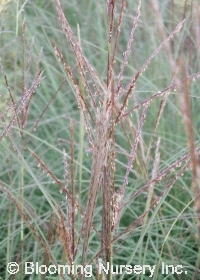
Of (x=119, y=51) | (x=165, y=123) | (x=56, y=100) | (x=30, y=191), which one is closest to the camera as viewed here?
(x=30, y=191)

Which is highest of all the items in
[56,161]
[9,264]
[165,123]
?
[165,123]

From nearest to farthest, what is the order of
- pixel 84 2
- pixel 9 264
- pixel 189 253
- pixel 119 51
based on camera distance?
pixel 9 264 → pixel 189 253 → pixel 119 51 → pixel 84 2

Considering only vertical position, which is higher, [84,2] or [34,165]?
[84,2]

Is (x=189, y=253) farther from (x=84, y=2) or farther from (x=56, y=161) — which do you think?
(x=84, y=2)

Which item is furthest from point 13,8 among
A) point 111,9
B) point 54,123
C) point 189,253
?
point 111,9

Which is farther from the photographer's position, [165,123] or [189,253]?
[165,123]

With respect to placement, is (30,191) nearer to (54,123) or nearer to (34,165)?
(34,165)
